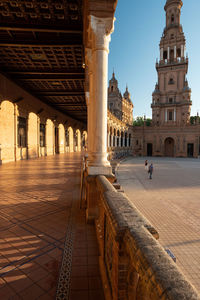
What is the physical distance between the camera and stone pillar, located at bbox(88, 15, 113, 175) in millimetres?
4031

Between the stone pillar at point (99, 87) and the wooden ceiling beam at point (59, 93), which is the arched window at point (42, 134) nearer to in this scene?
the wooden ceiling beam at point (59, 93)

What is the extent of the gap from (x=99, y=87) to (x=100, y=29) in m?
1.43

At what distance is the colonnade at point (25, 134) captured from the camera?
1270 centimetres

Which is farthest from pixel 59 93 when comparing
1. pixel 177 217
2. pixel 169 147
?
pixel 169 147

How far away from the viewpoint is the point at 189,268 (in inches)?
149

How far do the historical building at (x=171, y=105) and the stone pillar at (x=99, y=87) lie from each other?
128ft

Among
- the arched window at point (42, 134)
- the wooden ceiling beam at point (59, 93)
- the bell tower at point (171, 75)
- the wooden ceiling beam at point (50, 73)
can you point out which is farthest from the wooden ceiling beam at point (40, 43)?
the bell tower at point (171, 75)

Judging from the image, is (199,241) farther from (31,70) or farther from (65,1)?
(31,70)

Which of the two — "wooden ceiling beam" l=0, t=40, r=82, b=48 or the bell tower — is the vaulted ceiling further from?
the bell tower

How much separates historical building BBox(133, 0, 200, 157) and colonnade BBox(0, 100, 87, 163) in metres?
25.2

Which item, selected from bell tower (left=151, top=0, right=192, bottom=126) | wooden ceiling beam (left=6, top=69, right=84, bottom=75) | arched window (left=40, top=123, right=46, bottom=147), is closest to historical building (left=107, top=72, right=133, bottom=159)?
arched window (left=40, top=123, right=46, bottom=147)

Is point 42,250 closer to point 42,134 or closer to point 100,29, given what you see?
point 100,29

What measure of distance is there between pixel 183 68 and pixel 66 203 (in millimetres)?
48567

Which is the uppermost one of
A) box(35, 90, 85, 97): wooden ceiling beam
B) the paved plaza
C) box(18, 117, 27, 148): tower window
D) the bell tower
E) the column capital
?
the bell tower
